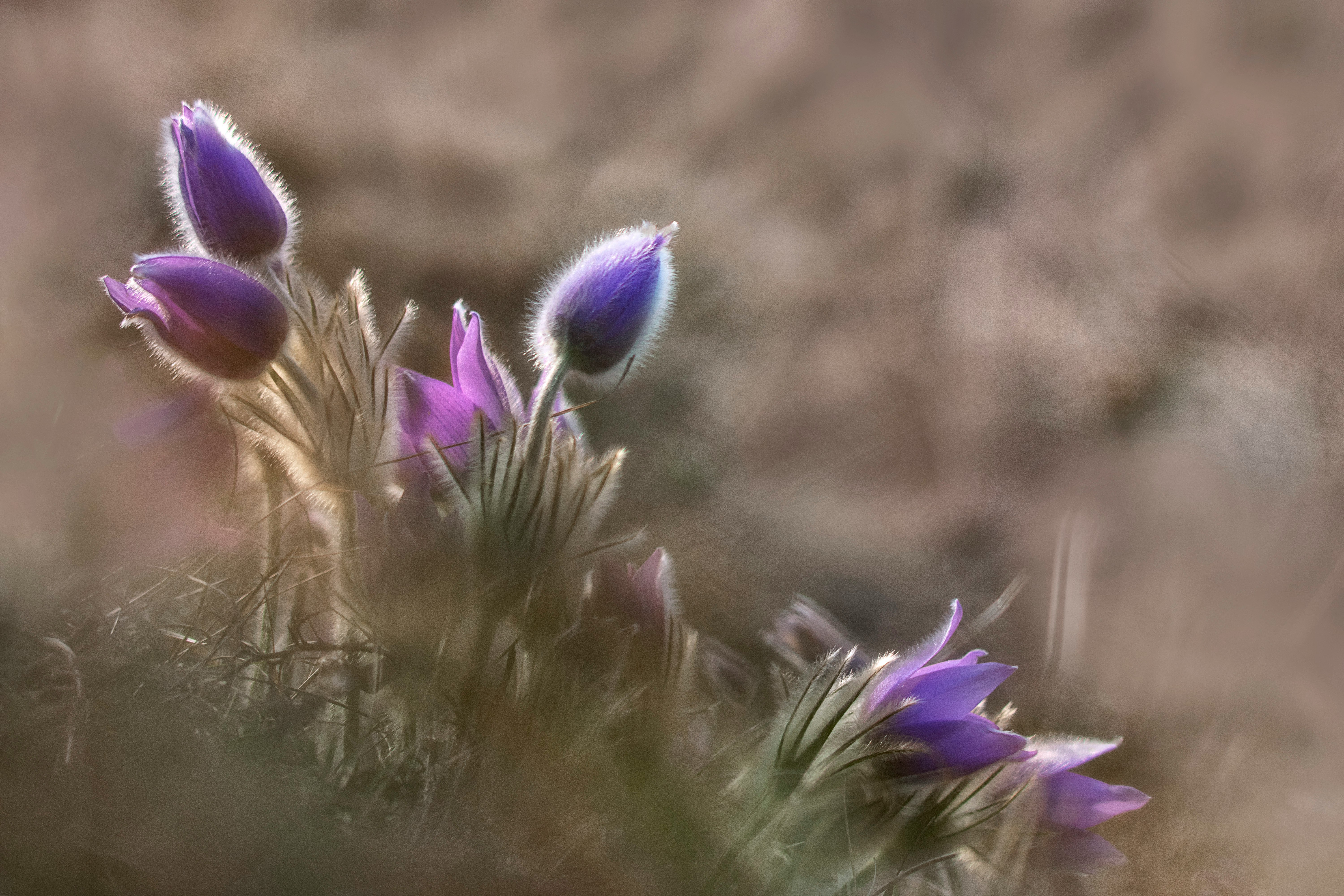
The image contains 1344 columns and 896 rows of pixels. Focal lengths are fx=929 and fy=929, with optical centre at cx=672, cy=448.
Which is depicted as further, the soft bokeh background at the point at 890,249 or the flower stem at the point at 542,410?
the soft bokeh background at the point at 890,249

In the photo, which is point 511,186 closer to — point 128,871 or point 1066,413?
point 1066,413

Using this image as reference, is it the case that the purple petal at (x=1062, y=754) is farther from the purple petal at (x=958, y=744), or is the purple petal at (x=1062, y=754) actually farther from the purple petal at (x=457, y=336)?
the purple petal at (x=457, y=336)

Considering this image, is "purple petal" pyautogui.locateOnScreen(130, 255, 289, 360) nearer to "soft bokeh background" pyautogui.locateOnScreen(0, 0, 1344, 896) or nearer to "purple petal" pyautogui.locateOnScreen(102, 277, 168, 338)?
"purple petal" pyautogui.locateOnScreen(102, 277, 168, 338)

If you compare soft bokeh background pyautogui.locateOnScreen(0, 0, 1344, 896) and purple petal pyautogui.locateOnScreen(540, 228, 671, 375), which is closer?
purple petal pyautogui.locateOnScreen(540, 228, 671, 375)

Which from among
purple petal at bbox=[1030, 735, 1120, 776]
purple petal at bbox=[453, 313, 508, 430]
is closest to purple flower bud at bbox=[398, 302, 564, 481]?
purple petal at bbox=[453, 313, 508, 430]

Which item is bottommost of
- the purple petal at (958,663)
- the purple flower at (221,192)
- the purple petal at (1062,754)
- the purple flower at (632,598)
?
the purple petal at (1062,754)

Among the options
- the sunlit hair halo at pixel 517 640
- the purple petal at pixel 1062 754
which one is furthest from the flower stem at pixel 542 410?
the purple petal at pixel 1062 754

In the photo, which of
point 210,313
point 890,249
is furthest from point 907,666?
point 890,249
